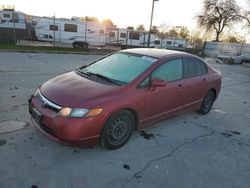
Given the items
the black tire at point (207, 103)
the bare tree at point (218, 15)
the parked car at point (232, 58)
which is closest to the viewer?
the black tire at point (207, 103)

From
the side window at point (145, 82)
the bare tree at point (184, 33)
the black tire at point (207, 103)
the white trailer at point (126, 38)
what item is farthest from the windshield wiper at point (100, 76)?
the bare tree at point (184, 33)

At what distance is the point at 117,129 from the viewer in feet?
12.5

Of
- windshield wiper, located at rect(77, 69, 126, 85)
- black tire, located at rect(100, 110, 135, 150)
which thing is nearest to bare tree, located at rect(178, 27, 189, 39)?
windshield wiper, located at rect(77, 69, 126, 85)

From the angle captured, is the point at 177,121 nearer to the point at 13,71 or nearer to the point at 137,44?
the point at 13,71

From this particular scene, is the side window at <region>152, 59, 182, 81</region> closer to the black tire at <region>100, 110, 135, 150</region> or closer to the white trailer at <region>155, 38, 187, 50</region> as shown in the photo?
the black tire at <region>100, 110, 135, 150</region>

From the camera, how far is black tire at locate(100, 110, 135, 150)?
362 centimetres

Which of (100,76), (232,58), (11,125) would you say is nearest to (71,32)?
(232,58)

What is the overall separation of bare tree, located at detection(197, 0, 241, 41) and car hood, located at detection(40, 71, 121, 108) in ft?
132

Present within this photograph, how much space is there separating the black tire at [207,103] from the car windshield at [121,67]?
2119 millimetres

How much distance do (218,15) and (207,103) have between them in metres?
38.2

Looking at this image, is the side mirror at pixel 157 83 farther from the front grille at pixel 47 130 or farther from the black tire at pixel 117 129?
the front grille at pixel 47 130

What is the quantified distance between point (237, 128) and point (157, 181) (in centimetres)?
298

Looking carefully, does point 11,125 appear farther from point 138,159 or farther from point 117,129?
point 138,159

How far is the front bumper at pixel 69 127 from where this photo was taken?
3.28m
